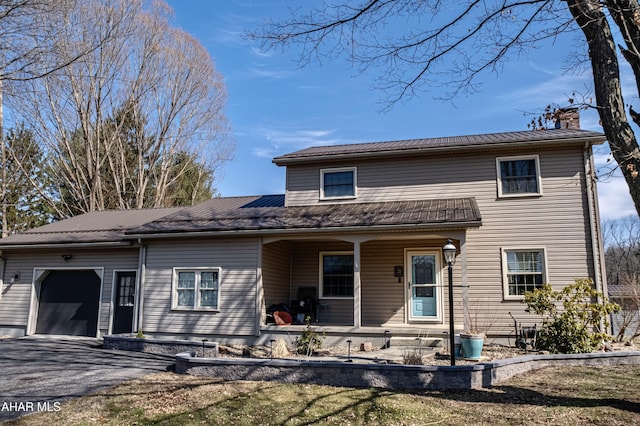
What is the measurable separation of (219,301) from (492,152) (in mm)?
7986

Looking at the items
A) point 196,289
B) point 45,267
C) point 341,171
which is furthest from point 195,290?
point 45,267

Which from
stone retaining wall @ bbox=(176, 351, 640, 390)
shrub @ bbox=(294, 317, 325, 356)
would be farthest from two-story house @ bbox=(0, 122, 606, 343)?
stone retaining wall @ bbox=(176, 351, 640, 390)

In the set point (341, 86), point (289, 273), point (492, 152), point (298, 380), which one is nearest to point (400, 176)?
point (492, 152)

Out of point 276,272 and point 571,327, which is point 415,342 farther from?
point 276,272

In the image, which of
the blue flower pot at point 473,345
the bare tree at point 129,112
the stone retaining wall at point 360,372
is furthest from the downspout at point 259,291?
the bare tree at point 129,112

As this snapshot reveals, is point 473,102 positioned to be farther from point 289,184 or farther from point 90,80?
point 90,80

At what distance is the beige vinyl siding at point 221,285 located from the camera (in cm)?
1161

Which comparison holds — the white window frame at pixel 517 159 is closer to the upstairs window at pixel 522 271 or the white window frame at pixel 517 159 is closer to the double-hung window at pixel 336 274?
the upstairs window at pixel 522 271

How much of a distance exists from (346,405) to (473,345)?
360 centimetres

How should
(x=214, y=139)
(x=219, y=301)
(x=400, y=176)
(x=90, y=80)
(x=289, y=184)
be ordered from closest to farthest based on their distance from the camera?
1. (x=219, y=301)
2. (x=400, y=176)
3. (x=289, y=184)
4. (x=90, y=80)
5. (x=214, y=139)

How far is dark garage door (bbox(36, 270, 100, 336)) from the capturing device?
13.3 meters

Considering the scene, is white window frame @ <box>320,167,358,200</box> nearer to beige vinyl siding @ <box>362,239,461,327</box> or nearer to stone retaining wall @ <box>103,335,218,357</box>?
beige vinyl siding @ <box>362,239,461,327</box>

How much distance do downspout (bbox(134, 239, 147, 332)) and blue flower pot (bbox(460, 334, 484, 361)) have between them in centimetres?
815

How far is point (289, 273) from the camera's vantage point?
1333 cm
